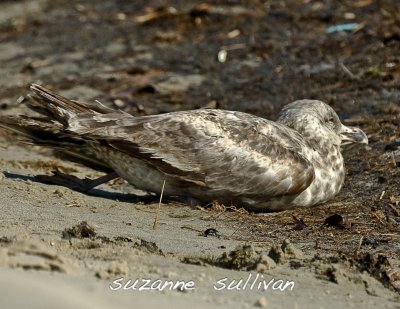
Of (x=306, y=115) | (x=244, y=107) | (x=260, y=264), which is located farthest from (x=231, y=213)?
(x=244, y=107)

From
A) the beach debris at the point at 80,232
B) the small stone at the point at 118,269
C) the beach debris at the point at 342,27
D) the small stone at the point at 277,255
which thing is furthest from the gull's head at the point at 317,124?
the beach debris at the point at 342,27

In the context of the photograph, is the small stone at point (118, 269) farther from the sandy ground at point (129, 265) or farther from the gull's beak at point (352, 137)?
the gull's beak at point (352, 137)

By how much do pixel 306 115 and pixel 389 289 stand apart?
3225 millimetres

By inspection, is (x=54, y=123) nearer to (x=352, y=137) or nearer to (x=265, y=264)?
(x=352, y=137)

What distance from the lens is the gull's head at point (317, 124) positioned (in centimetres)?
832

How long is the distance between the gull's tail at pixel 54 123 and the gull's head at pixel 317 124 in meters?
1.46

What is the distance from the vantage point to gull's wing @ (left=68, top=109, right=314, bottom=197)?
7590 mm

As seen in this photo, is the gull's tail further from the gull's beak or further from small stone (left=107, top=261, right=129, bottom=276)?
small stone (left=107, top=261, right=129, bottom=276)

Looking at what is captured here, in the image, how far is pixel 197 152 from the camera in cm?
764

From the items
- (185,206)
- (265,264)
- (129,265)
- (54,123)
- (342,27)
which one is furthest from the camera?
(342,27)

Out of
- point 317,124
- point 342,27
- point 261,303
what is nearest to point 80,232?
point 261,303

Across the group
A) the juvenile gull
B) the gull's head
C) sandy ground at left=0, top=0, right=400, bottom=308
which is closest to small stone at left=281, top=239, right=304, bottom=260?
sandy ground at left=0, top=0, right=400, bottom=308

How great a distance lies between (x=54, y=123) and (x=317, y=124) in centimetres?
208

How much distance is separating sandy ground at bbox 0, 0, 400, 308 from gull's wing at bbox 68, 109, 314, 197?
0.23 m
